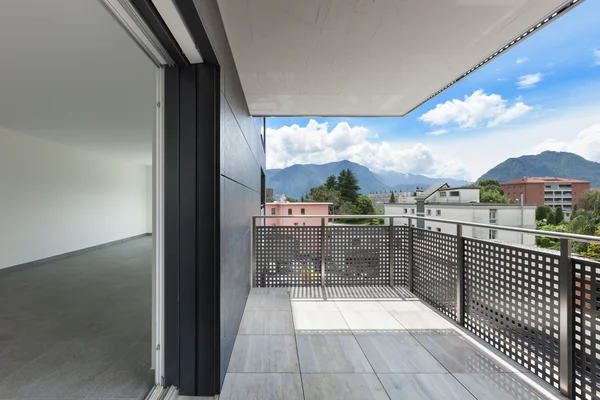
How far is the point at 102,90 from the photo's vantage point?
316 centimetres

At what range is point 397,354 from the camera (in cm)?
210

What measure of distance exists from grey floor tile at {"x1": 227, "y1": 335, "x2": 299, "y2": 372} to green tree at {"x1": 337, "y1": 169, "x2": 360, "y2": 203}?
148 ft

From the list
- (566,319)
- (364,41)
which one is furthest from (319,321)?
(364,41)

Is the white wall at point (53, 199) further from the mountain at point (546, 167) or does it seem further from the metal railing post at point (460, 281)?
the mountain at point (546, 167)

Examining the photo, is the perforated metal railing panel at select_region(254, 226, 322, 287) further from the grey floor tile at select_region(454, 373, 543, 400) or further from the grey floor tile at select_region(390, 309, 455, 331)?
the grey floor tile at select_region(454, 373, 543, 400)

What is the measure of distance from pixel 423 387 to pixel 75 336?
8.75 ft

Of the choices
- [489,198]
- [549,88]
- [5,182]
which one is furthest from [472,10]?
[549,88]

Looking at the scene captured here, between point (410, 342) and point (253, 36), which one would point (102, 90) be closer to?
point (253, 36)

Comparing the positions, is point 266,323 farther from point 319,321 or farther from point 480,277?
point 480,277

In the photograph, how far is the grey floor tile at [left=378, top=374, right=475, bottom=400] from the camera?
166cm

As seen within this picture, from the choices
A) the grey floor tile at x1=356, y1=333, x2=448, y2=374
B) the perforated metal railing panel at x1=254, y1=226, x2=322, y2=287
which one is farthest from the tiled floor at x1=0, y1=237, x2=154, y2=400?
the grey floor tile at x1=356, y1=333, x2=448, y2=374

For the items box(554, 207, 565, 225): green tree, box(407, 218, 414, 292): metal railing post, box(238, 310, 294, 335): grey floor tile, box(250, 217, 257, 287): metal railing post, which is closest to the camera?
box(238, 310, 294, 335): grey floor tile

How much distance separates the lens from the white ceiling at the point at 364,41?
5.65ft

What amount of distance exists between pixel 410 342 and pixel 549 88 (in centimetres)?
8346
